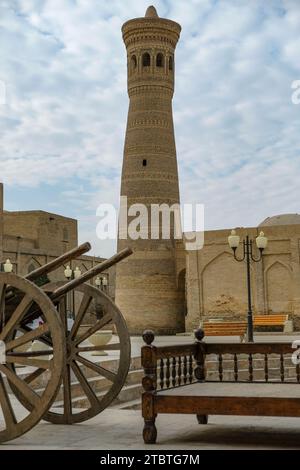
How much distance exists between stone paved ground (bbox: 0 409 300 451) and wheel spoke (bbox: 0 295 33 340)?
910 millimetres

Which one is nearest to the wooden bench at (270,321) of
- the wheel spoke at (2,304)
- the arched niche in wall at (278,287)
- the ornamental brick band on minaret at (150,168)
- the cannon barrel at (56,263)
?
the arched niche in wall at (278,287)

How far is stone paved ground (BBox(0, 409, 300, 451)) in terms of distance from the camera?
5.34m

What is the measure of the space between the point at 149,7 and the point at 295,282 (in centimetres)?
1343

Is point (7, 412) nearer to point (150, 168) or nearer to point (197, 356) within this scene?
point (197, 356)

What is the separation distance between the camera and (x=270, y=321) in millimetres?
23859

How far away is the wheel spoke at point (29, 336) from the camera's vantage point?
5.55 meters

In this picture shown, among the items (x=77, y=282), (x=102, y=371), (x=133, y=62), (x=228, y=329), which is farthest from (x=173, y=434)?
(x=133, y=62)

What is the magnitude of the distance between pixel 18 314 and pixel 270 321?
19.1m

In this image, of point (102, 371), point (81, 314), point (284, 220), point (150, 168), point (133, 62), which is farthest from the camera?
point (284, 220)

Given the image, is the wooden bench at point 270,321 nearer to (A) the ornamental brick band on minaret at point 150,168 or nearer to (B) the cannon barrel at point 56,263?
(A) the ornamental brick band on minaret at point 150,168

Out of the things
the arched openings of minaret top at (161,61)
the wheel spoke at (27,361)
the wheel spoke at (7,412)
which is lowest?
the wheel spoke at (7,412)

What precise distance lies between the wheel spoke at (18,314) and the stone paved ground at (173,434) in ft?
2.99
